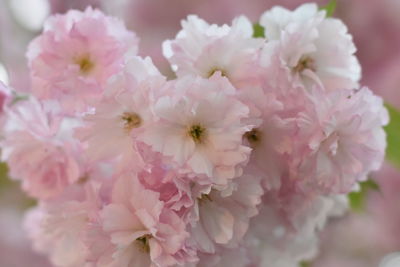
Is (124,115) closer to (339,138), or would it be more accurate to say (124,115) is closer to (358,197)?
(339,138)

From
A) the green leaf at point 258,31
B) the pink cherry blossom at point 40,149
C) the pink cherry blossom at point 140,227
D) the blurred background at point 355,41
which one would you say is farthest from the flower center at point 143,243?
the blurred background at point 355,41

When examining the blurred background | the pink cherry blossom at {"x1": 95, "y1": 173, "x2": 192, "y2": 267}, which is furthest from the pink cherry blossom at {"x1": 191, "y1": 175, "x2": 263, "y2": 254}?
the blurred background

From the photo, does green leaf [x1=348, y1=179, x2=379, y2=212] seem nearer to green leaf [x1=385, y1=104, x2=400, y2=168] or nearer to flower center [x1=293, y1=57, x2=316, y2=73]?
green leaf [x1=385, y1=104, x2=400, y2=168]

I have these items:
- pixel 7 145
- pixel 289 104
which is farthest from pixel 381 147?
pixel 7 145

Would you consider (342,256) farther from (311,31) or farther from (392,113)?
(311,31)

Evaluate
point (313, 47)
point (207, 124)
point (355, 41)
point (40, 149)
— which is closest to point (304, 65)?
point (313, 47)

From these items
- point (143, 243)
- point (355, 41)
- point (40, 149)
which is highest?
point (355, 41)

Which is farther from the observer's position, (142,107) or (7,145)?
(7,145)
